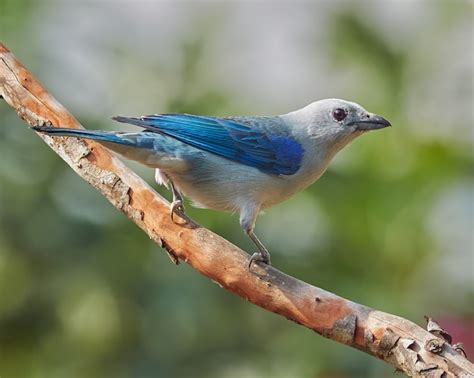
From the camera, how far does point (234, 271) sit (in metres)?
4.15

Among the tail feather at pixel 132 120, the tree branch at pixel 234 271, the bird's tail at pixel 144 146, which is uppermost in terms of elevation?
the tail feather at pixel 132 120

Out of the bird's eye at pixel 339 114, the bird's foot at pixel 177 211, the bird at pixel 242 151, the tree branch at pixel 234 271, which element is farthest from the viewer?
the bird's eye at pixel 339 114

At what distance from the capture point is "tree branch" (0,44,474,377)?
380 cm

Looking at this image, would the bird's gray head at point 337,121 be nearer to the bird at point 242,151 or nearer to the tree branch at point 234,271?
the bird at point 242,151

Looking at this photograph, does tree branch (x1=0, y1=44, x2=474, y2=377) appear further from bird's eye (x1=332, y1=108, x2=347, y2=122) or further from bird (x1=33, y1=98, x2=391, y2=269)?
bird's eye (x1=332, y1=108, x2=347, y2=122)

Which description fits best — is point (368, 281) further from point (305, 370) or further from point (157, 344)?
point (157, 344)

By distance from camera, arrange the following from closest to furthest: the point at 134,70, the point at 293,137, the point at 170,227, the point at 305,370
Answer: the point at 170,227 < the point at 293,137 < the point at 305,370 < the point at 134,70

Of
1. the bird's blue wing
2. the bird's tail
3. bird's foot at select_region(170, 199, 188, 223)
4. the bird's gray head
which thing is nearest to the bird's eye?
the bird's gray head

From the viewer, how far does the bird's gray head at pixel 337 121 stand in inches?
197

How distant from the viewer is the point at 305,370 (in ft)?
19.1

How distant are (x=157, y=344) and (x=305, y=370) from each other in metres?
0.85

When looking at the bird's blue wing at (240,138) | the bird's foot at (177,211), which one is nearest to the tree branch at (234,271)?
the bird's foot at (177,211)

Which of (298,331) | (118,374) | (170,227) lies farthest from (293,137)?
(118,374)

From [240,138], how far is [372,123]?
635 millimetres
